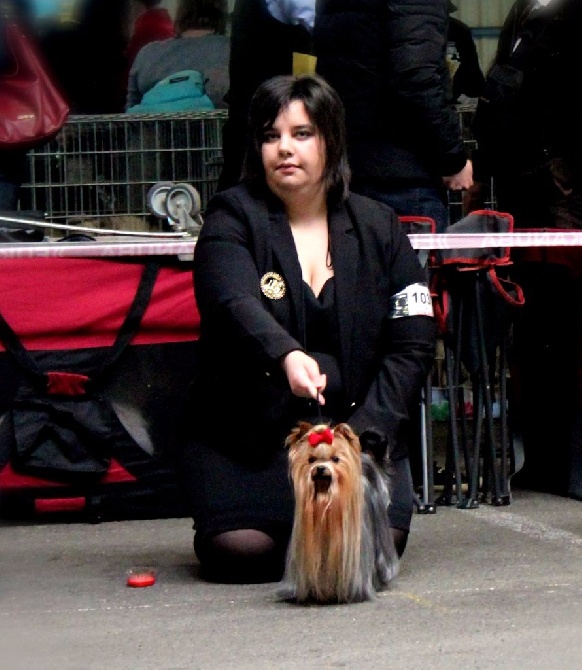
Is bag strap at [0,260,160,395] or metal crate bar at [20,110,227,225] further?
metal crate bar at [20,110,227,225]

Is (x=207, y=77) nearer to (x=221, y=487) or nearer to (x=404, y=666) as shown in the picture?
(x=221, y=487)

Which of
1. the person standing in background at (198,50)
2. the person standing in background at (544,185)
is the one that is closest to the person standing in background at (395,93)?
the person standing in background at (544,185)

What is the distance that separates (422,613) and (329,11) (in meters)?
2.54

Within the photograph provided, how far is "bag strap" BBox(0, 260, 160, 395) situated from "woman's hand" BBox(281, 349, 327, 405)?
1564 millimetres

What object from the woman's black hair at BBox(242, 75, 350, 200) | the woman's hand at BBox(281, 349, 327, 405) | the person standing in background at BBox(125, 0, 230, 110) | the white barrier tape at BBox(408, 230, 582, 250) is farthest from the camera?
the person standing in background at BBox(125, 0, 230, 110)

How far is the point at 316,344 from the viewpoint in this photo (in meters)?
5.11

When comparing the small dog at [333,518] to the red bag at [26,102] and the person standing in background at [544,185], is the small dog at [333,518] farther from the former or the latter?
the red bag at [26,102]

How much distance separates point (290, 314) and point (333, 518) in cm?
77

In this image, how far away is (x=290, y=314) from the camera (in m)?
5.05

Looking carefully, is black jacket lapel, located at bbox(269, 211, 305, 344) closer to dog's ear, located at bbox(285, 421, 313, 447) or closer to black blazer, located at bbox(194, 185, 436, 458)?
black blazer, located at bbox(194, 185, 436, 458)

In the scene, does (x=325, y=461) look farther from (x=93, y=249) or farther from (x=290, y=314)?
(x=93, y=249)

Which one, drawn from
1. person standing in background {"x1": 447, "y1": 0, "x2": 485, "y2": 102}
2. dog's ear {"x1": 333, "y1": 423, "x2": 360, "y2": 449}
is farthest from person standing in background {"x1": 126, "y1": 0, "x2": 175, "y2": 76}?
dog's ear {"x1": 333, "y1": 423, "x2": 360, "y2": 449}

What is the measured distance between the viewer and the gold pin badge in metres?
5.05

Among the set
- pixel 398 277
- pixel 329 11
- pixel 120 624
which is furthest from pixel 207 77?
pixel 120 624
